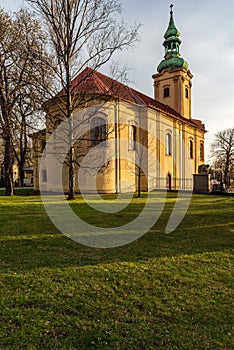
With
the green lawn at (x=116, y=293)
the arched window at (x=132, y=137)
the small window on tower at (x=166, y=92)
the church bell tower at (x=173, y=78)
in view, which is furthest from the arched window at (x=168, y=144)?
the green lawn at (x=116, y=293)

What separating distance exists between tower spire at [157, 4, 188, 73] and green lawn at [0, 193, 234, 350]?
31.9m

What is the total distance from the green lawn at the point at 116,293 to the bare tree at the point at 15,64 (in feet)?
38.5

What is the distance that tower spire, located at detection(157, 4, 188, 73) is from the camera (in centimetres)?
3478

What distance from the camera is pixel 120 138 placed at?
76.9 feet

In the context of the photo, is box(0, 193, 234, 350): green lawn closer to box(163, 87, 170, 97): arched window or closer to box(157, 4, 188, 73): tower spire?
box(163, 87, 170, 97): arched window

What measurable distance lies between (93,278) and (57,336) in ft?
5.66

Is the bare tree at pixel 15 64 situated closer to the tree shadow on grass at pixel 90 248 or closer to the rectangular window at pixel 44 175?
the rectangular window at pixel 44 175

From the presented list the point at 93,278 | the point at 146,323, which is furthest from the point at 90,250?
the point at 146,323

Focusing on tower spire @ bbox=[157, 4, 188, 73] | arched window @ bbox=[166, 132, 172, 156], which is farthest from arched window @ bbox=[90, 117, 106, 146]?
tower spire @ bbox=[157, 4, 188, 73]

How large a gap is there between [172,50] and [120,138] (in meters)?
20.5

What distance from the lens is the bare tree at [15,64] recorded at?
15633 mm

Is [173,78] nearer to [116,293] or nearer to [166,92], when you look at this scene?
[166,92]

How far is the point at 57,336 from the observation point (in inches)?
128

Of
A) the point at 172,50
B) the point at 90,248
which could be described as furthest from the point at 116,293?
the point at 172,50
